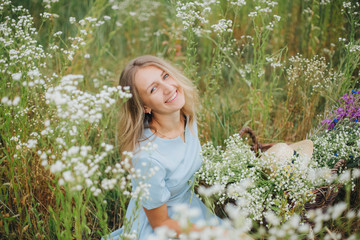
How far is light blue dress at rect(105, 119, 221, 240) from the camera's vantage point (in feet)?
6.11

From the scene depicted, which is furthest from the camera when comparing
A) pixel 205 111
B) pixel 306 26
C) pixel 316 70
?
pixel 306 26

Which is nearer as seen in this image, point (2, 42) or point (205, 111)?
point (2, 42)

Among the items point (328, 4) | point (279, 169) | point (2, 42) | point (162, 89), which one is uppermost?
point (328, 4)

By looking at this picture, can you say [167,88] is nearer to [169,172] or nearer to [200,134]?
[169,172]

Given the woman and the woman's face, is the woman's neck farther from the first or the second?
the woman's face

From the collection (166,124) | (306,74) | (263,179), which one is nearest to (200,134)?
(166,124)

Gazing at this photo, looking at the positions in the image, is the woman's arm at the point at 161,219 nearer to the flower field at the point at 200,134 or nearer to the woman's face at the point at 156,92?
the flower field at the point at 200,134

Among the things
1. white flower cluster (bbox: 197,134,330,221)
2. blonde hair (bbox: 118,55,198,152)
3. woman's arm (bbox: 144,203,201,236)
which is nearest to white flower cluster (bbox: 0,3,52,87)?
blonde hair (bbox: 118,55,198,152)

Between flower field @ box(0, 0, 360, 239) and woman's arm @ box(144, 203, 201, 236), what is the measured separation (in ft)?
0.72

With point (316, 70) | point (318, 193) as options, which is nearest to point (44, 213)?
point (318, 193)

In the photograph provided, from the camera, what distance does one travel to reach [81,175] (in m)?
1.23

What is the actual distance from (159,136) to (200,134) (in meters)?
0.85

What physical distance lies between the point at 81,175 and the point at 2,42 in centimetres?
149

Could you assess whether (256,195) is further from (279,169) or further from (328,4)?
(328,4)
